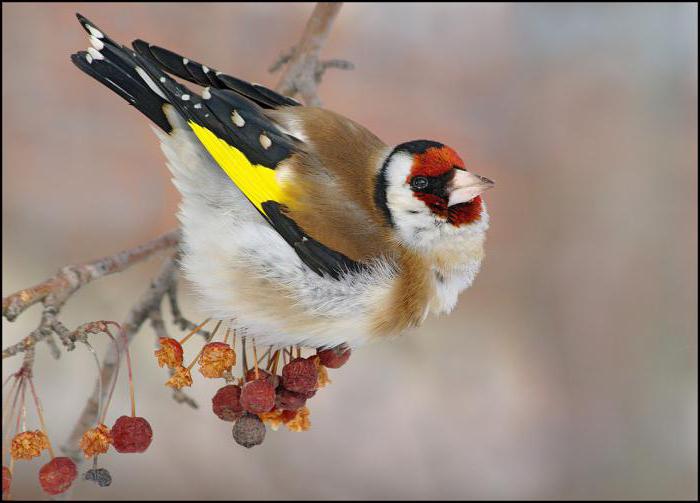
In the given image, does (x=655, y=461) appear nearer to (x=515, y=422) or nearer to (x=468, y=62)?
(x=515, y=422)

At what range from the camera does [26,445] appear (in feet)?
2.71

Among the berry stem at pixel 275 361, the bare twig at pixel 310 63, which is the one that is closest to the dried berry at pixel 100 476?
the berry stem at pixel 275 361

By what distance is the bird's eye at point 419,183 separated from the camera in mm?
974

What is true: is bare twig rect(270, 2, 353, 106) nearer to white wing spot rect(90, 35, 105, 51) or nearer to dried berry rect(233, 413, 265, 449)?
white wing spot rect(90, 35, 105, 51)

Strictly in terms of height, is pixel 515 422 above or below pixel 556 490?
above

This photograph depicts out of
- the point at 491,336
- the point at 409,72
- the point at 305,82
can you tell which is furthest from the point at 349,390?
the point at 305,82

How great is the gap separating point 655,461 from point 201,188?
1.62m

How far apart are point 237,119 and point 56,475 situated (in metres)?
0.43

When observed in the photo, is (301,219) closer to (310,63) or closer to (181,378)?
(181,378)

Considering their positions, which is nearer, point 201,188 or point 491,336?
point 201,188

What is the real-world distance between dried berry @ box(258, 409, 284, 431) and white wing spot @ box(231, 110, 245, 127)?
0.33m

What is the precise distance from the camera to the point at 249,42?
204cm

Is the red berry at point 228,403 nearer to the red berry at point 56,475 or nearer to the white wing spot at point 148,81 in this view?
the red berry at point 56,475

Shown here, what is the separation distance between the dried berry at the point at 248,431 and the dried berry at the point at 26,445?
0.66 feet
